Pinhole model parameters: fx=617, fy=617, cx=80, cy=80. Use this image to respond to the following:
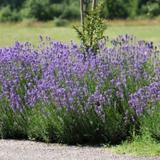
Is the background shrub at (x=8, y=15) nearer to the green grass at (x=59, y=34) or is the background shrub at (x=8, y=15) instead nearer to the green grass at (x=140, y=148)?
the green grass at (x=59, y=34)

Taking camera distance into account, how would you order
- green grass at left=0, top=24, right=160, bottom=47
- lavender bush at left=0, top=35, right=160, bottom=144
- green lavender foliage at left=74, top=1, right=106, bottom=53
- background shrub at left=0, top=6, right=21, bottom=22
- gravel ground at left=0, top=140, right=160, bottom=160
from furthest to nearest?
background shrub at left=0, top=6, right=21, bottom=22
green grass at left=0, top=24, right=160, bottom=47
green lavender foliage at left=74, top=1, right=106, bottom=53
lavender bush at left=0, top=35, right=160, bottom=144
gravel ground at left=0, top=140, right=160, bottom=160

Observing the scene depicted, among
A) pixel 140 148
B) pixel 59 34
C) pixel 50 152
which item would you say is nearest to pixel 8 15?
pixel 59 34

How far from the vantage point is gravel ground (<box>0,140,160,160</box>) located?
7013 mm

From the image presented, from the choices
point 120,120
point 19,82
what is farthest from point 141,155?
point 19,82

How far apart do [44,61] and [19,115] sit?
0.99 metres

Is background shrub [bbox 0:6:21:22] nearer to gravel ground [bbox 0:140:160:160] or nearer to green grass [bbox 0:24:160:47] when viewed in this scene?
green grass [bbox 0:24:160:47]

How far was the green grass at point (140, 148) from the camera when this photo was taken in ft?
23.3

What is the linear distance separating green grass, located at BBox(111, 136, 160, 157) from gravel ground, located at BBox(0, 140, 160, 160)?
142 millimetres

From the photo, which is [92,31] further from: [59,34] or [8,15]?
[8,15]

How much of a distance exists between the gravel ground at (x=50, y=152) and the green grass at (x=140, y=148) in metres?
0.14

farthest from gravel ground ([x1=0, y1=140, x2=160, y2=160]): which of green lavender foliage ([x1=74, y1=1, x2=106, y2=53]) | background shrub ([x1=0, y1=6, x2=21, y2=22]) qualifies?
background shrub ([x1=0, y1=6, x2=21, y2=22])

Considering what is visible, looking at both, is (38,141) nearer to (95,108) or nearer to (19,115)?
(19,115)

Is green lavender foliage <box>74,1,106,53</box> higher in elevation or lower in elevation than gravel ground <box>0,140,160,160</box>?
higher

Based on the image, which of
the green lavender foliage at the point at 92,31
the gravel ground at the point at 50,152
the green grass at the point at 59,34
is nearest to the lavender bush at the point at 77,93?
the gravel ground at the point at 50,152
